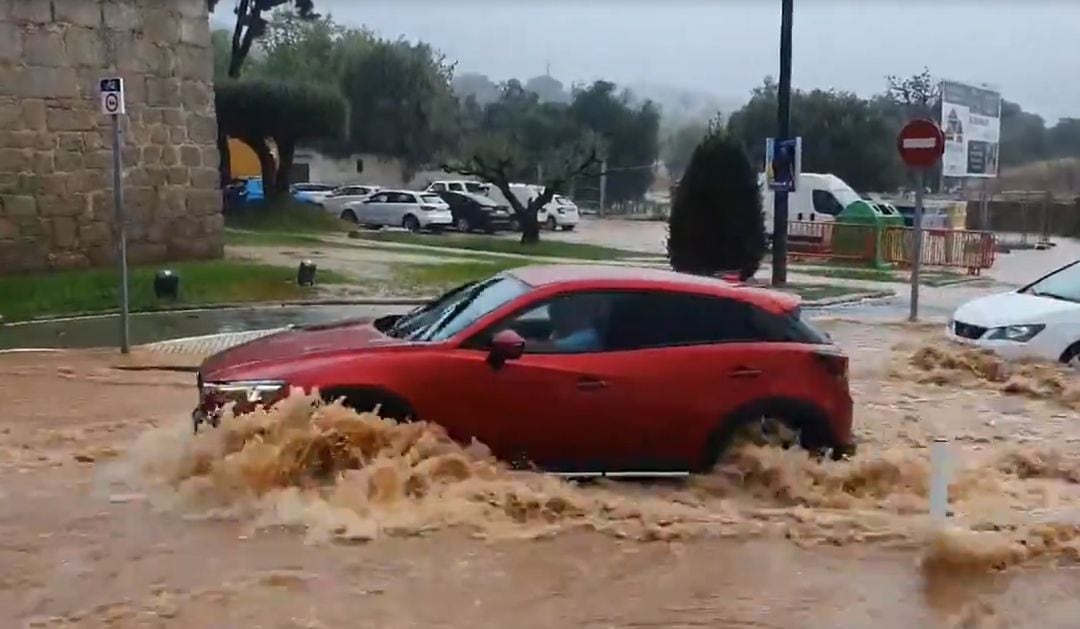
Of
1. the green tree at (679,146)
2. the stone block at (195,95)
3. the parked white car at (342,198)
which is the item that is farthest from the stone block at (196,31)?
the green tree at (679,146)

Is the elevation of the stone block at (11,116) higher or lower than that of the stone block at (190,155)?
higher

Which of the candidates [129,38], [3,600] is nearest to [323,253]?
[129,38]

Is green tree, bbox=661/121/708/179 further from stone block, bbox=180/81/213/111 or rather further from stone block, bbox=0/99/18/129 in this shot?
stone block, bbox=0/99/18/129

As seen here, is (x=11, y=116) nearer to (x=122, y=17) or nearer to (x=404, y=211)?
(x=122, y=17)

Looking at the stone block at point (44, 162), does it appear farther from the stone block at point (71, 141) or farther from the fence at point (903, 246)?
the fence at point (903, 246)

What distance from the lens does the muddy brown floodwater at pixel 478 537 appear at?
5.73 m

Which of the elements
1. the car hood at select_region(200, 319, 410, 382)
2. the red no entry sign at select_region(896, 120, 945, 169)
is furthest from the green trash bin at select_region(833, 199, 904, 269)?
the car hood at select_region(200, 319, 410, 382)

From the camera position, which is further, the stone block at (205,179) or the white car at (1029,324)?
the stone block at (205,179)

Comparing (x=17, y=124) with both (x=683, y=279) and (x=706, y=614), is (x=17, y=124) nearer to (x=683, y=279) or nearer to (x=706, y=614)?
(x=683, y=279)

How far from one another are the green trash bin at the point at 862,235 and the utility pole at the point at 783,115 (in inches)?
332

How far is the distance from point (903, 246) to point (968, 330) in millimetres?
19351

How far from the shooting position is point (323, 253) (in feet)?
83.8

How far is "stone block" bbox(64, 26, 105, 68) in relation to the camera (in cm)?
1869

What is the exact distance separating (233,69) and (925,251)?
25077 mm
